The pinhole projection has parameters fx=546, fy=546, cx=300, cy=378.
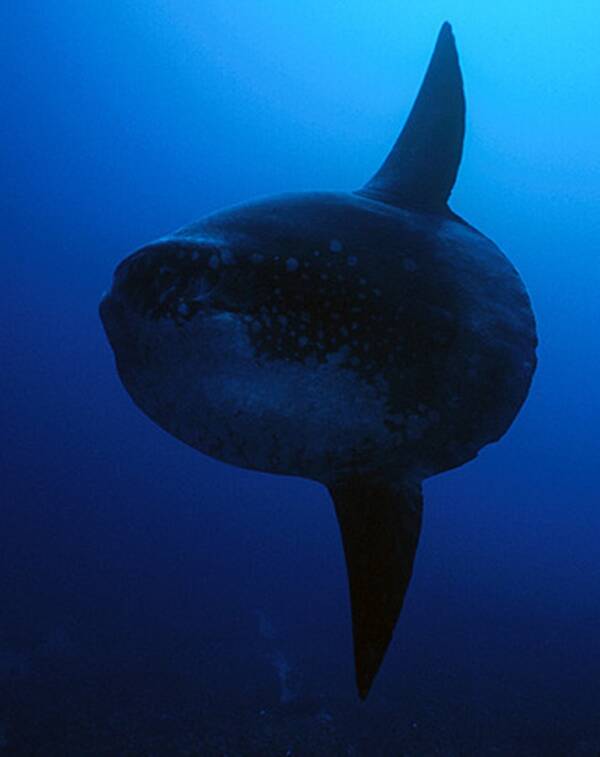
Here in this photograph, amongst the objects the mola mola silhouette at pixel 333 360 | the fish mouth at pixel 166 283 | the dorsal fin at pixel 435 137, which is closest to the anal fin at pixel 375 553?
the mola mola silhouette at pixel 333 360

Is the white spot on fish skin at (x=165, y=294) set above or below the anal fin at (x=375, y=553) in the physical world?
above

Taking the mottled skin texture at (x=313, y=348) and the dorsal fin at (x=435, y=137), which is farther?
the dorsal fin at (x=435, y=137)

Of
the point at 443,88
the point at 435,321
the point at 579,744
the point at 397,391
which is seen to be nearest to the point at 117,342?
the point at 397,391

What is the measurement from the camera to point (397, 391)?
1688 millimetres

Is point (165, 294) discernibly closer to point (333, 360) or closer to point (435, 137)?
point (333, 360)

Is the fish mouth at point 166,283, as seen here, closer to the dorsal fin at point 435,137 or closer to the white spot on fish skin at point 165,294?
the white spot on fish skin at point 165,294

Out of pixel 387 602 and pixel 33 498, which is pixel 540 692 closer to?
pixel 387 602

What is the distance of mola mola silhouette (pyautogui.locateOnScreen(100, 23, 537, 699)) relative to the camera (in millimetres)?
1564

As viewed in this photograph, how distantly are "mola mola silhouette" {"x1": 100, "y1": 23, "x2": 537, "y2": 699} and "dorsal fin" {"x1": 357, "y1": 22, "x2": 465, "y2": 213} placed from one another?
0.66m

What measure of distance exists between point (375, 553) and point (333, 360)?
62 cm

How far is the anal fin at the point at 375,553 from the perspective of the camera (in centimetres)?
164

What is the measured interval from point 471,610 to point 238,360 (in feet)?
66.0

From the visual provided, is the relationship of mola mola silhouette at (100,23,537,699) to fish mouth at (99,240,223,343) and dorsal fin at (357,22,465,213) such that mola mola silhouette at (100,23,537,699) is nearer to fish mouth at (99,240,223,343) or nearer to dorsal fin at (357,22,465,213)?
fish mouth at (99,240,223,343)

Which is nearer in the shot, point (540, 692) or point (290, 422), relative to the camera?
point (290, 422)
